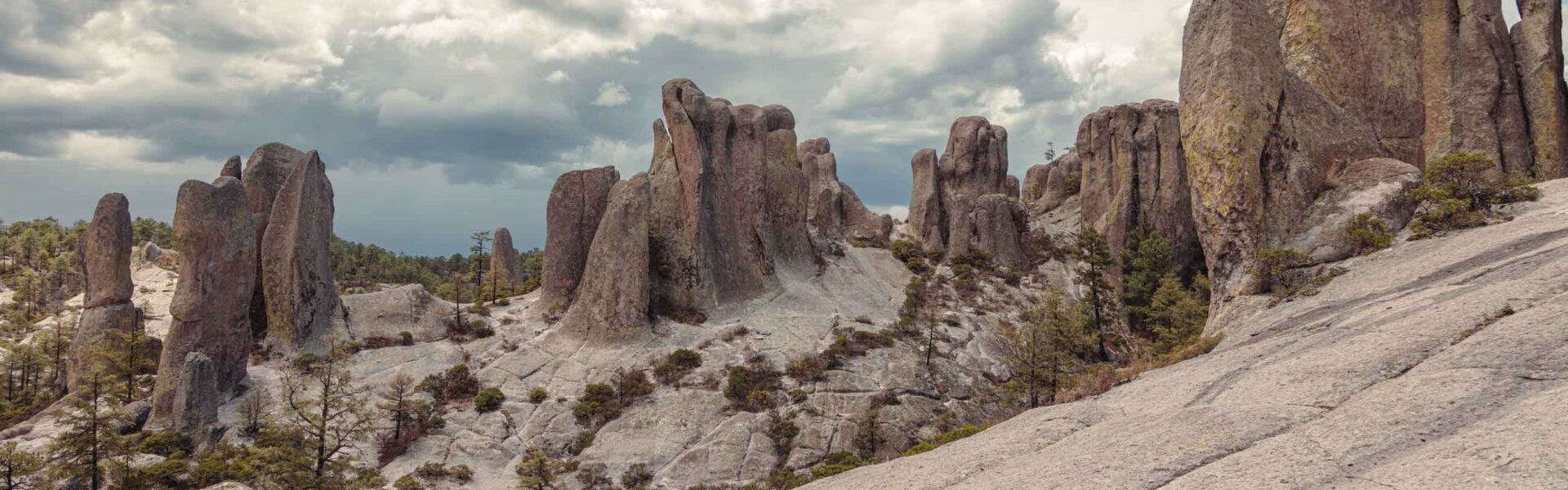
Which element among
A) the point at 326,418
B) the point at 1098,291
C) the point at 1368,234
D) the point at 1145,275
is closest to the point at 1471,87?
the point at 1145,275

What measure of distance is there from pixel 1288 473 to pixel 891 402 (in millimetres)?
32968

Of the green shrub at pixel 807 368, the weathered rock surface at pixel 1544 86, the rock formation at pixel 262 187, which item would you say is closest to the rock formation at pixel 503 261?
the rock formation at pixel 262 187

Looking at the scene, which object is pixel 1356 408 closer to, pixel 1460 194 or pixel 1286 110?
pixel 1460 194

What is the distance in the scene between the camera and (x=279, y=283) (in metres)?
41.5

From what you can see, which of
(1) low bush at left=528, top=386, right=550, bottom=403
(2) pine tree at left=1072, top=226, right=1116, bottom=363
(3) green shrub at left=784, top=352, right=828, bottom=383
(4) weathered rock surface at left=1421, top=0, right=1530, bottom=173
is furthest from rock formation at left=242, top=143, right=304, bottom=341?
(4) weathered rock surface at left=1421, top=0, right=1530, bottom=173

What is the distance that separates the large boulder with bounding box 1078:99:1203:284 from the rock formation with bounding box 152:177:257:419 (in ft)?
189

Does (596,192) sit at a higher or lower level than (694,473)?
higher

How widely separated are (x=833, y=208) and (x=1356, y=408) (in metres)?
69.0

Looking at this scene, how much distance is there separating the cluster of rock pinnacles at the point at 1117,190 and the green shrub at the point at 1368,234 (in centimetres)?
35

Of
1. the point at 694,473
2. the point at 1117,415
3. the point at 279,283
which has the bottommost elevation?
the point at 694,473

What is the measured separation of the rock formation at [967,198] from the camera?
69875 mm

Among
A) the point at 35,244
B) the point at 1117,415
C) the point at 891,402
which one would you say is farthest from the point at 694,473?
the point at 35,244

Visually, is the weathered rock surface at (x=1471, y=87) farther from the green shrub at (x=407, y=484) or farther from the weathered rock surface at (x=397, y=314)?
the weathered rock surface at (x=397, y=314)

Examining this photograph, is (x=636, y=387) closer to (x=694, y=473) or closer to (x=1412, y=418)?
(x=694, y=473)
